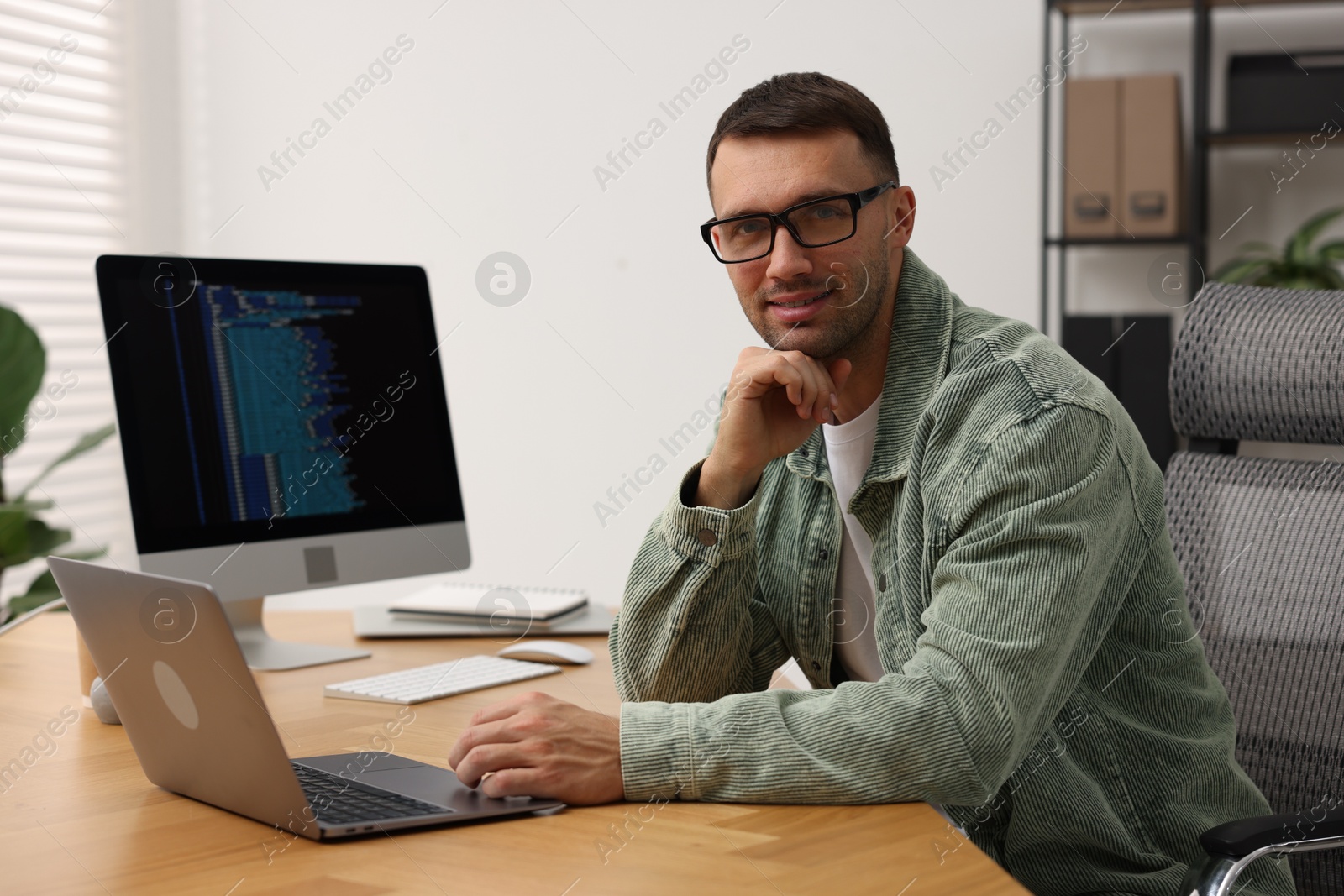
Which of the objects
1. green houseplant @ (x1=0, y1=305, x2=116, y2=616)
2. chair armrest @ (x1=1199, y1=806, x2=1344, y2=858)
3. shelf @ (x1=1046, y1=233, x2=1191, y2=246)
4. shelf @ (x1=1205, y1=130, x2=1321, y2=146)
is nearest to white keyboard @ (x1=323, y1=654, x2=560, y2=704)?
chair armrest @ (x1=1199, y1=806, x2=1344, y2=858)

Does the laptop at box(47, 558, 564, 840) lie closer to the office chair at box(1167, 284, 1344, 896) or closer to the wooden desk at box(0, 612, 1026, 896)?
the wooden desk at box(0, 612, 1026, 896)

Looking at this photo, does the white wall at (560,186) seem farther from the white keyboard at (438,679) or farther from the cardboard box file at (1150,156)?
the white keyboard at (438,679)

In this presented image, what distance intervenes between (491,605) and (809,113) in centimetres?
83

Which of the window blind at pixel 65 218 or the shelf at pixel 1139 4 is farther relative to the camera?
the window blind at pixel 65 218

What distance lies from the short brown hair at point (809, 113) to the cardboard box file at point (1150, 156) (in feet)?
5.56

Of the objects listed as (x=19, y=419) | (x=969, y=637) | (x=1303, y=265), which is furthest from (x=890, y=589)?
(x=1303, y=265)

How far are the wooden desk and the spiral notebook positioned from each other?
1.95ft

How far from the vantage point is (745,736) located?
0.96 m

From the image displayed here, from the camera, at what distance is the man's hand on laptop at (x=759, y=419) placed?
1.24 meters

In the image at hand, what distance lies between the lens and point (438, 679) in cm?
142

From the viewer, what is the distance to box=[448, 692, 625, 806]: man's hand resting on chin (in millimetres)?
950

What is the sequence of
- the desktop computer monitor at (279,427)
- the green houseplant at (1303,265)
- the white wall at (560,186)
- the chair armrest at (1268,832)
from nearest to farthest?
the chair armrest at (1268,832) < the desktop computer monitor at (279,427) < the green houseplant at (1303,265) < the white wall at (560,186)

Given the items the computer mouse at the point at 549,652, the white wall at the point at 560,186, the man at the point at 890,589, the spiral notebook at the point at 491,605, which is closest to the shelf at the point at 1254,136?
the white wall at the point at 560,186

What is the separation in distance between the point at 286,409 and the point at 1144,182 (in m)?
2.08
